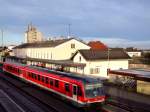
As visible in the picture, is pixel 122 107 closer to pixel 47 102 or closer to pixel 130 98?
pixel 130 98

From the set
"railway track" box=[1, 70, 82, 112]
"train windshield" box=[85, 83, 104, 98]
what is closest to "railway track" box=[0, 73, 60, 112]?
"railway track" box=[1, 70, 82, 112]

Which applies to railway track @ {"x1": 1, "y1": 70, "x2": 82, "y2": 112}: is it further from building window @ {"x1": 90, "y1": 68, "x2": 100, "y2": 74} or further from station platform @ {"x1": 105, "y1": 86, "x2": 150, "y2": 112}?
building window @ {"x1": 90, "y1": 68, "x2": 100, "y2": 74}

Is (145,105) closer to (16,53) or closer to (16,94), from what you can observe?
(16,94)

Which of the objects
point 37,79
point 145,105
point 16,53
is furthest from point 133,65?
point 16,53

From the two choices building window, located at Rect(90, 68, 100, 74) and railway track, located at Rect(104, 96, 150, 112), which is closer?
railway track, located at Rect(104, 96, 150, 112)

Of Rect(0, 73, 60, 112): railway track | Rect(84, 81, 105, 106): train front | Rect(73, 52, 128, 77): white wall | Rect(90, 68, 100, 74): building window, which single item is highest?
Rect(73, 52, 128, 77): white wall

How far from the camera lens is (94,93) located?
23.5 m

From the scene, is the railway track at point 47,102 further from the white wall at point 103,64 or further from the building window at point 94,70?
the building window at point 94,70

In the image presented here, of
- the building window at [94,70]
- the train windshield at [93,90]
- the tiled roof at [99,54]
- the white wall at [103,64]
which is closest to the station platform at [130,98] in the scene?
the train windshield at [93,90]

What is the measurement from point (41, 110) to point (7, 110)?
291 cm

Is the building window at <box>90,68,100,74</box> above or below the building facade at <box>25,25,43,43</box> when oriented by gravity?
below

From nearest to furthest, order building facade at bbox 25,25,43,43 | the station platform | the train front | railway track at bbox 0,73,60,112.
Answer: the train front < railway track at bbox 0,73,60,112 < the station platform < building facade at bbox 25,25,43,43

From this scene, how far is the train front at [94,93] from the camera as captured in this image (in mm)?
22984

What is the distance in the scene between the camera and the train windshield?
911 inches
